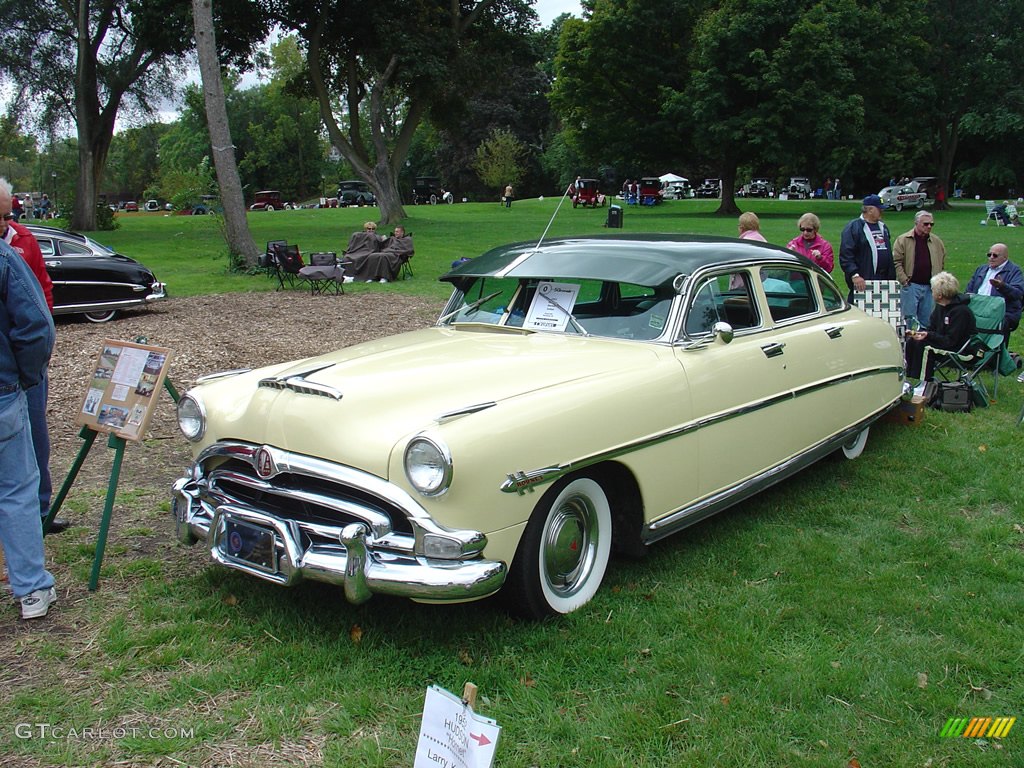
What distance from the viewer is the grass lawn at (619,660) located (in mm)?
3049

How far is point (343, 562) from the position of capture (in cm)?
345

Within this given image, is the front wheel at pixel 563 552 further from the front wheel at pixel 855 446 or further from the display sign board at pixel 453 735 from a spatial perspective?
the front wheel at pixel 855 446

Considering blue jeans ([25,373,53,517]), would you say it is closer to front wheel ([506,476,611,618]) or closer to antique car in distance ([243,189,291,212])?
front wheel ([506,476,611,618])

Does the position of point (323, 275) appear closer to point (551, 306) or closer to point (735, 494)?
point (551, 306)

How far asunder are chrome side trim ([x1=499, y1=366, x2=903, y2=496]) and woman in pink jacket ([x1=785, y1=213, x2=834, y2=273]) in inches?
104

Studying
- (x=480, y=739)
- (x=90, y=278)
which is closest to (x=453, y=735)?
(x=480, y=739)

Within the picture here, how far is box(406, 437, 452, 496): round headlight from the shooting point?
3.33 metres

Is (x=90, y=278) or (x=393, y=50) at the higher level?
(x=393, y=50)

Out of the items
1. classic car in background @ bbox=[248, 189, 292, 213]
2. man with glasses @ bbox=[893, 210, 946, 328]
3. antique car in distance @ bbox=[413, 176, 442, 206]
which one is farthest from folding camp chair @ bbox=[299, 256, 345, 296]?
antique car in distance @ bbox=[413, 176, 442, 206]

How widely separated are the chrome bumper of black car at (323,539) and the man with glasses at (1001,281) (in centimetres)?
686

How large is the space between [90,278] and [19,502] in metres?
9.57

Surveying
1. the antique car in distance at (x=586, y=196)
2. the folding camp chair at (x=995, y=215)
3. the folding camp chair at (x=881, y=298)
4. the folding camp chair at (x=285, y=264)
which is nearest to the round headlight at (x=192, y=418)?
the folding camp chair at (x=881, y=298)

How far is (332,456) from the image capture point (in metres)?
3.58

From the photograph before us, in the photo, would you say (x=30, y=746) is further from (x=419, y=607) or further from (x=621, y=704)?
(x=621, y=704)
